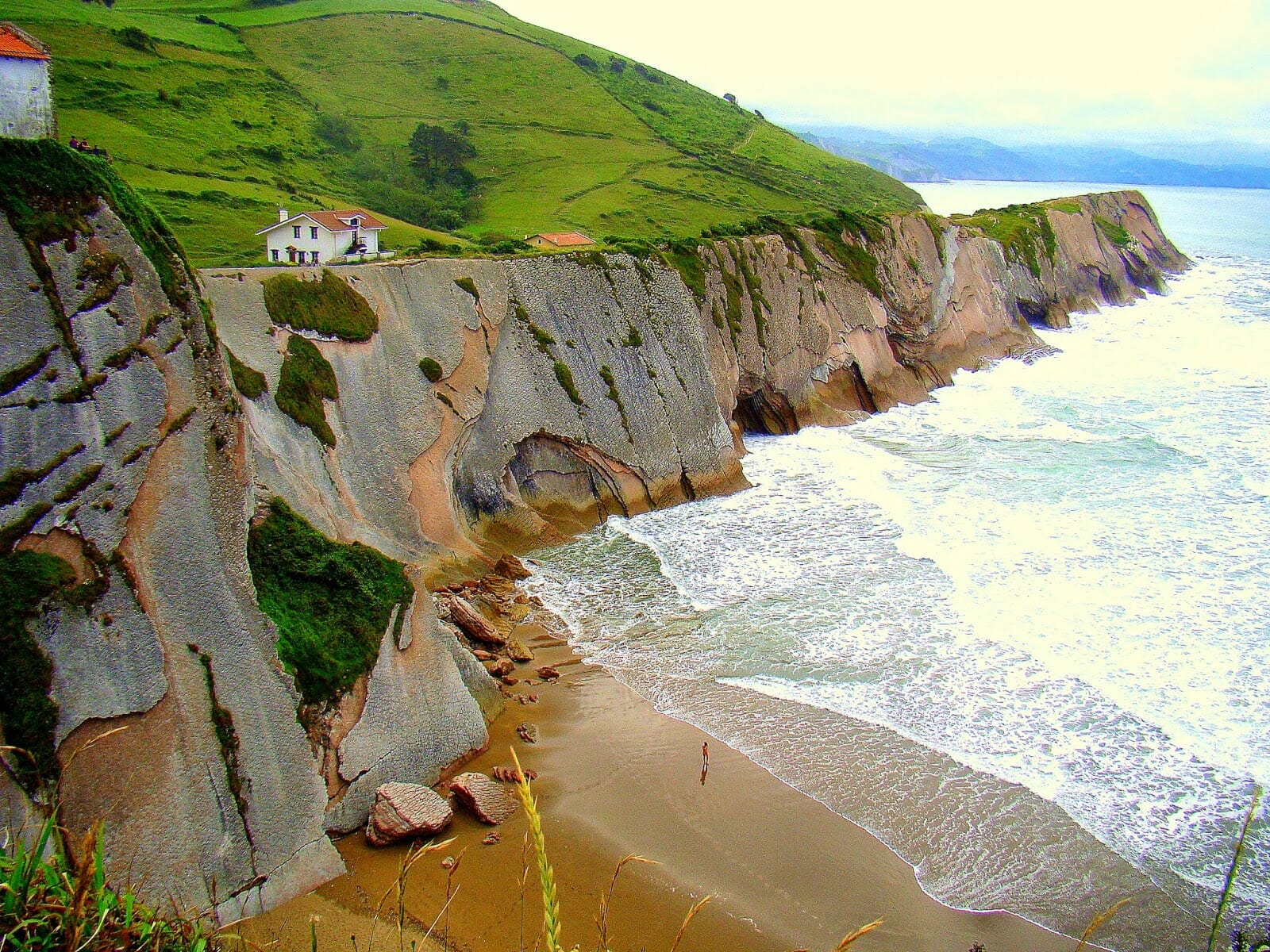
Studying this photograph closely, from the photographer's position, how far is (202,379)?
12.9 meters

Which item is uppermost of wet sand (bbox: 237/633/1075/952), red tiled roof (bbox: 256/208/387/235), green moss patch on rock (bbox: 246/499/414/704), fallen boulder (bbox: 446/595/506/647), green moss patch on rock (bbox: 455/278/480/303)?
red tiled roof (bbox: 256/208/387/235)

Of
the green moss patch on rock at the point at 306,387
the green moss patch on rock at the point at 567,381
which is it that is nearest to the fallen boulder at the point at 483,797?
the green moss patch on rock at the point at 306,387

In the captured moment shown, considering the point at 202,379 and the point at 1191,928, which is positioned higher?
the point at 202,379

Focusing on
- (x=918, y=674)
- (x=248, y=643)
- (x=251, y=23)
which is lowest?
(x=918, y=674)

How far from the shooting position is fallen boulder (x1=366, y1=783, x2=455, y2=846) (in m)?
13.0

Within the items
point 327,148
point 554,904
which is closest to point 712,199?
point 327,148

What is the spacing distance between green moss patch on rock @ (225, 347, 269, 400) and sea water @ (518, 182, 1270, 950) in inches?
301

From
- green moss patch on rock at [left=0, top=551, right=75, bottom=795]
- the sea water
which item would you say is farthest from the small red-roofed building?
green moss patch on rock at [left=0, top=551, right=75, bottom=795]

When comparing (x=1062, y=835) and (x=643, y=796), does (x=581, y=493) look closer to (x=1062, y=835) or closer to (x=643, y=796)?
(x=643, y=796)

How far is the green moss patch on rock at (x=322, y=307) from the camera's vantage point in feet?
66.3

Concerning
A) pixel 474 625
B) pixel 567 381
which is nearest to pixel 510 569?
pixel 474 625

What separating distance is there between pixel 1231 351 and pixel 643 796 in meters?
46.9

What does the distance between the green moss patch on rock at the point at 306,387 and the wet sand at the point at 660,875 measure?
806 centimetres

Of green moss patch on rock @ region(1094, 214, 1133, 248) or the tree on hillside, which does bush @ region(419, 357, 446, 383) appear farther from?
green moss patch on rock @ region(1094, 214, 1133, 248)
